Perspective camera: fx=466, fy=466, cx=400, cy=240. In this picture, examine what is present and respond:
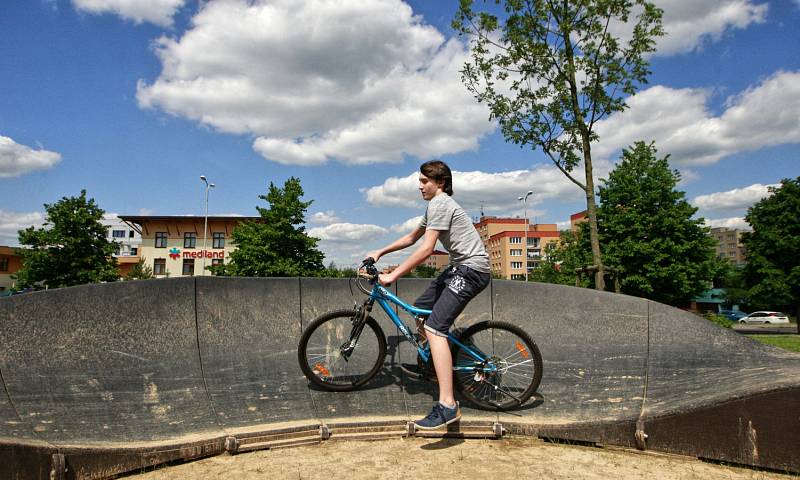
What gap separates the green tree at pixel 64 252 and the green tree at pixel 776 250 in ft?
139

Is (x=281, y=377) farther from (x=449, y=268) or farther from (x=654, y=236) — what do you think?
(x=654, y=236)

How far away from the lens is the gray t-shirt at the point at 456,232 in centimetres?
370

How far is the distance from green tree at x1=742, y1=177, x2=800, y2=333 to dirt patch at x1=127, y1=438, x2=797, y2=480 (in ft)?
114

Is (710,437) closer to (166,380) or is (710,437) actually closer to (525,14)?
(166,380)

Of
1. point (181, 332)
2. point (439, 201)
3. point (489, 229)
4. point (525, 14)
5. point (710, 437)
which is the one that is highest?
point (489, 229)

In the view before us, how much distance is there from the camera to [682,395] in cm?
386

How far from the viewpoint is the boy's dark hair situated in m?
3.86

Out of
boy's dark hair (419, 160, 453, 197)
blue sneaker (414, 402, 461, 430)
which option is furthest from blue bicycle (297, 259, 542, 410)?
boy's dark hair (419, 160, 453, 197)

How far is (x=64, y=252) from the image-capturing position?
A: 29344mm

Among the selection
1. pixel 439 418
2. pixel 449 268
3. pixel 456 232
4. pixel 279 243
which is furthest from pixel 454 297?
pixel 279 243

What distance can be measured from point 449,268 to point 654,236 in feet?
80.2

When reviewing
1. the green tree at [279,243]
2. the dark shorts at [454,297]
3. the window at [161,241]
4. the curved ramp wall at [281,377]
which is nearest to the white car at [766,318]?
the green tree at [279,243]

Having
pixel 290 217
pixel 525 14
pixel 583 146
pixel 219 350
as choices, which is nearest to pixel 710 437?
pixel 219 350

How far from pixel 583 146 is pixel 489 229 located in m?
111
